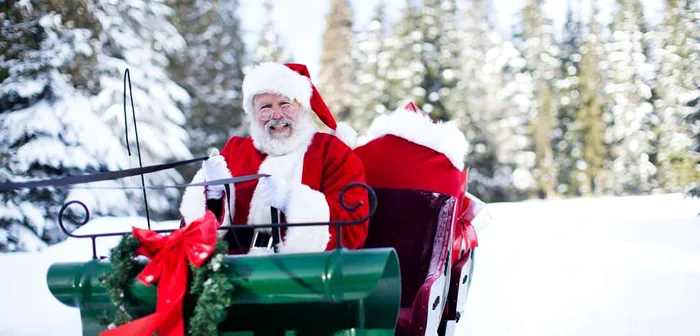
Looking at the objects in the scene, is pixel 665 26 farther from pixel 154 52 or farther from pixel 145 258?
pixel 145 258

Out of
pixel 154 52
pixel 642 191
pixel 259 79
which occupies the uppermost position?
pixel 154 52

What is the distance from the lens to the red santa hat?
3.80 metres

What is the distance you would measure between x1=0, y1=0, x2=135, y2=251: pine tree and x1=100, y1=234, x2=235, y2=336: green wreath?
10000 millimetres

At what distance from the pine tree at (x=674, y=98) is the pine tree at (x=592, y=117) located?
9.28ft

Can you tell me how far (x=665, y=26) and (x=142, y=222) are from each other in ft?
61.0

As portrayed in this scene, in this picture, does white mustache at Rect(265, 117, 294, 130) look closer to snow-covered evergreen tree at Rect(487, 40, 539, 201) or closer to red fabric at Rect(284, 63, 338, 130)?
red fabric at Rect(284, 63, 338, 130)

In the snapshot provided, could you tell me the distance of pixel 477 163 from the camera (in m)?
28.7

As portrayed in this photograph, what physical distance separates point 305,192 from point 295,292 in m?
0.84

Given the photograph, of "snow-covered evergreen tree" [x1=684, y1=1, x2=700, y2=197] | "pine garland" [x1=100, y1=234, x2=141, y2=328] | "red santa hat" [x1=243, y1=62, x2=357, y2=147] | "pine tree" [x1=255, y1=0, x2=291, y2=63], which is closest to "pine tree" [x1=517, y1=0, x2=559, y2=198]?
"pine tree" [x1=255, y1=0, x2=291, y2=63]

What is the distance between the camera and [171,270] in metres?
2.55

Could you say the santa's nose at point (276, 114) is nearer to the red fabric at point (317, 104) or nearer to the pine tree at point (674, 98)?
the red fabric at point (317, 104)

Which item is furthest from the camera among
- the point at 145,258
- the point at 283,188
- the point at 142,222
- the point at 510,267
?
the point at 142,222

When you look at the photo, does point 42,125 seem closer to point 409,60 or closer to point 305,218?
→ point 305,218

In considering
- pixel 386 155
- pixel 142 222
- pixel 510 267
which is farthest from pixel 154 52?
pixel 386 155
